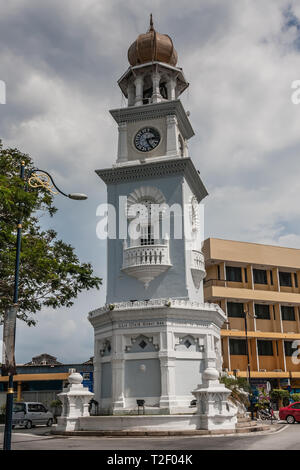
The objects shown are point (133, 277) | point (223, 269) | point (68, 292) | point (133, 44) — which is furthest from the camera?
point (223, 269)

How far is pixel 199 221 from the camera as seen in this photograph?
34.4 m

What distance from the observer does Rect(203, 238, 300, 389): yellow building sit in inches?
2020

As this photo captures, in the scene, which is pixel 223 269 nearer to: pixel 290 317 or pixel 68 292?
pixel 290 317

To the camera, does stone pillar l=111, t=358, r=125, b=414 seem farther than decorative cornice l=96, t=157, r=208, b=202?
No

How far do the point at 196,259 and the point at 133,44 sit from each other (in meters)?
17.4

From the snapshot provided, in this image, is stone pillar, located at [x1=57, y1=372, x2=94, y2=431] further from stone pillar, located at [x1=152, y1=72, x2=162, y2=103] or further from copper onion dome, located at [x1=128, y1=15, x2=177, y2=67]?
copper onion dome, located at [x1=128, y1=15, x2=177, y2=67]

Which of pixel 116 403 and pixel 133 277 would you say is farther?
pixel 133 277

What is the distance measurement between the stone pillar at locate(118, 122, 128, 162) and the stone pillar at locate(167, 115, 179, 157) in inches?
125

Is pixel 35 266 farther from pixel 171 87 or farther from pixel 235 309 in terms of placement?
pixel 235 309

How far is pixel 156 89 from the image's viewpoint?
115 feet

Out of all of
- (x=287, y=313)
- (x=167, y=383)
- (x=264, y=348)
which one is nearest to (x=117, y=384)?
(x=167, y=383)

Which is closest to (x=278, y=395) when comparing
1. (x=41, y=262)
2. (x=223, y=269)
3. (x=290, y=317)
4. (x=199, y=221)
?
(x=290, y=317)

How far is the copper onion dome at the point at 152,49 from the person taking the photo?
36.1 meters

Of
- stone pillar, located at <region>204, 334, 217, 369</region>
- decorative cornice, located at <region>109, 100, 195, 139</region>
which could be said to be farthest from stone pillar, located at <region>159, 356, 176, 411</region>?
decorative cornice, located at <region>109, 100, 195, 139</region>
